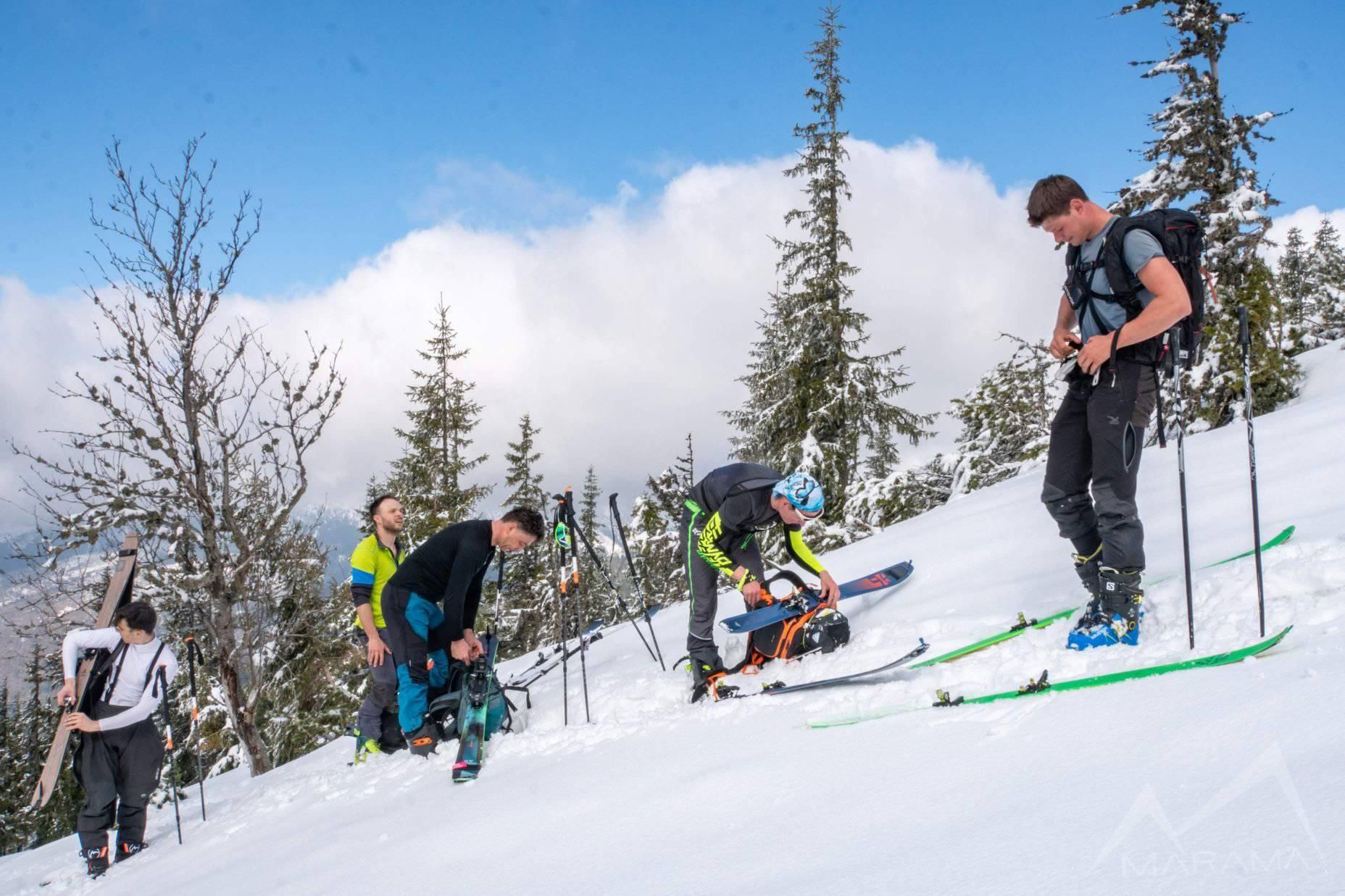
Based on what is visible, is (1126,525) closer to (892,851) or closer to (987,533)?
(892,851)

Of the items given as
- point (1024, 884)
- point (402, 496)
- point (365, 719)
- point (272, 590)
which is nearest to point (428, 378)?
point (402, 496)

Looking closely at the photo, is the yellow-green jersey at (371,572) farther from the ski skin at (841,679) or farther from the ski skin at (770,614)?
the ski skin at (841,679)

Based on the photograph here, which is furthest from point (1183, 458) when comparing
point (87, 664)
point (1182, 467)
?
point (87, 664)

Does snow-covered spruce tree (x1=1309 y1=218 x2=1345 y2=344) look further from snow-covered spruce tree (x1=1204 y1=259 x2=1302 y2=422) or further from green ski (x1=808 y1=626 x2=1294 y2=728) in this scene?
green ski (x1=808 y1=626 x2=1294 y2=728)

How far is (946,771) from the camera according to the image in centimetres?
273

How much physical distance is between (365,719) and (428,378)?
21786mm

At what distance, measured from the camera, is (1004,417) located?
48.7 ft

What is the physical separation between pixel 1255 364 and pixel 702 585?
33.2 ft

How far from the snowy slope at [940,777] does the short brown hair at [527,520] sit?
4.72 ft

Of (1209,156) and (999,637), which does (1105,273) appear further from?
(1209,156)

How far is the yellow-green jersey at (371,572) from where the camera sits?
263 inches

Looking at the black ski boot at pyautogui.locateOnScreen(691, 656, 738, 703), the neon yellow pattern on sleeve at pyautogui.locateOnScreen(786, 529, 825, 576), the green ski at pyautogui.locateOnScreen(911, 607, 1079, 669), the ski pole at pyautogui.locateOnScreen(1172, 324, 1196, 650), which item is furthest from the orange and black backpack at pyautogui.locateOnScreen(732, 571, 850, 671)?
the ski pole at pyautogui.locateOnScreen(1172, 324, 1196, 650)

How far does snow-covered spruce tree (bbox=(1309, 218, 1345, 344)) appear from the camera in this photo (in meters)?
24.7

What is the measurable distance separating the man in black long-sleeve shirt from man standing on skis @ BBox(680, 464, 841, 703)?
126cm
